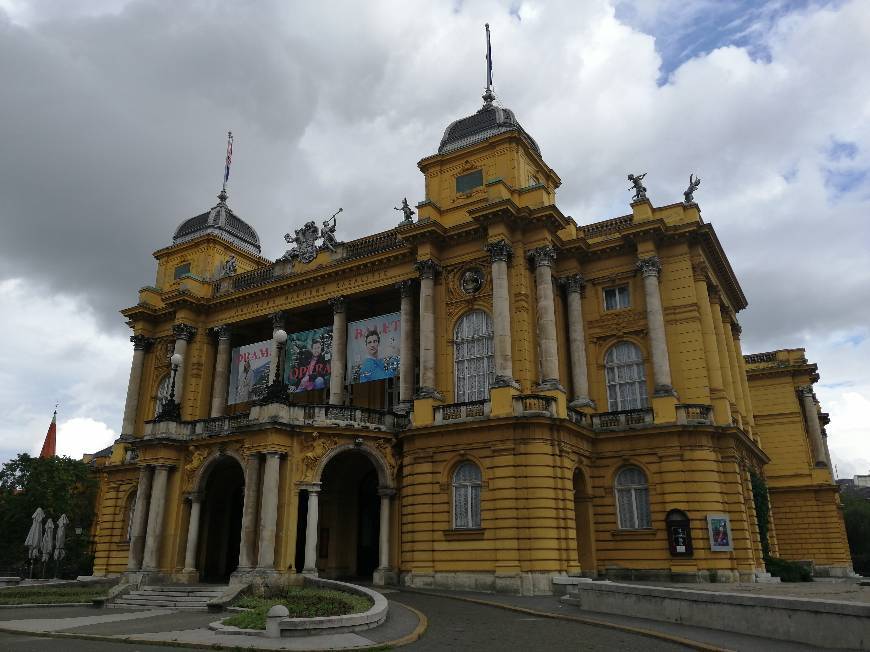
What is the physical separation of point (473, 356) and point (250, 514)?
1200 cm

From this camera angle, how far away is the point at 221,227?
47125 millimetres

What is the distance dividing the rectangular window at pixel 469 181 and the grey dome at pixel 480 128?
160 cm

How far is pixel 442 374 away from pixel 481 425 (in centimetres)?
483

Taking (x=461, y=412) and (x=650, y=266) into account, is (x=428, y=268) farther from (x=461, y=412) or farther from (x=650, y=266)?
(x=650, y=266)

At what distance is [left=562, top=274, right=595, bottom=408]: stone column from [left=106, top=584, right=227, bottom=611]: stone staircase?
1721 cm

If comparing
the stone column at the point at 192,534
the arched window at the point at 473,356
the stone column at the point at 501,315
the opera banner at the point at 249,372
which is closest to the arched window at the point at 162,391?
the opera banner at the point at 249,372

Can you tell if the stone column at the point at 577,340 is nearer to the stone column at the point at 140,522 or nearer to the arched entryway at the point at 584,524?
the arched entryway at the point at 584,524

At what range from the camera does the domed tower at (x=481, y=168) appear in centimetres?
3388

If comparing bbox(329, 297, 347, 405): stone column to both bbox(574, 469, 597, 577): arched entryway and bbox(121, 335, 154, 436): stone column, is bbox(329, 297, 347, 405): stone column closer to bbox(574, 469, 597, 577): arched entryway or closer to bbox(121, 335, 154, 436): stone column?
bbox(574, 469, 597, 577): arched entryway

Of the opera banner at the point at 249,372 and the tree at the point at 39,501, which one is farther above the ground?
the opera banner at the point at 249,372

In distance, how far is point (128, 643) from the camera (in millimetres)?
14562

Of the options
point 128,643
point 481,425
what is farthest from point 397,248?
point 128,643

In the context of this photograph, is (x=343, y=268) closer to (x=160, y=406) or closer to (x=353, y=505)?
(x=353, y=505)

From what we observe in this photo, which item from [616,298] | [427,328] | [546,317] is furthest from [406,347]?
[616,298]
